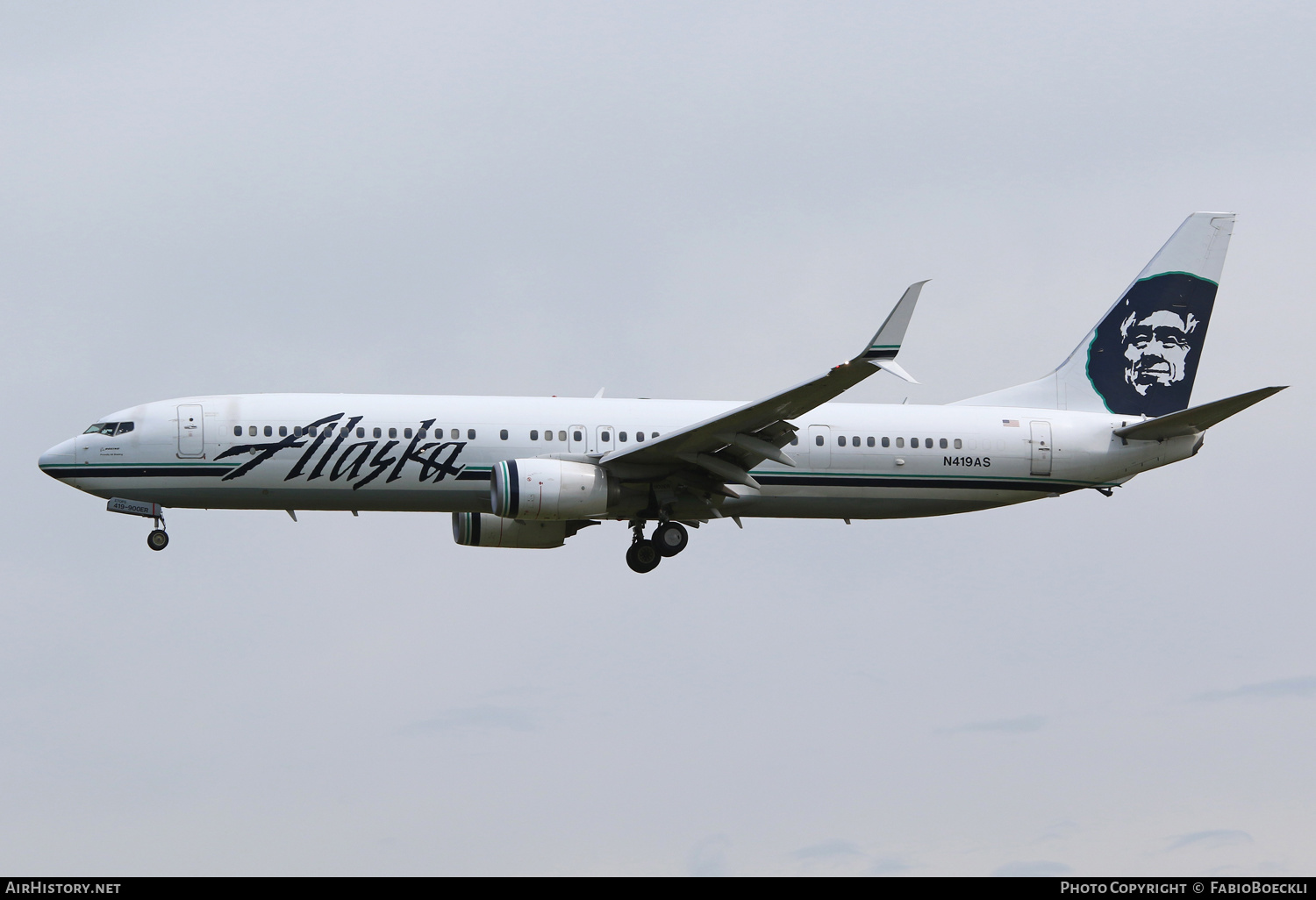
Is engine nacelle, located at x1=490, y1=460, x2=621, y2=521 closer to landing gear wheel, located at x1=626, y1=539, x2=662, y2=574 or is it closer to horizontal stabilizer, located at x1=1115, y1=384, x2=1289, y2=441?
landing gear wheel, located at x1=626, y1=539, x2=662, y2=574

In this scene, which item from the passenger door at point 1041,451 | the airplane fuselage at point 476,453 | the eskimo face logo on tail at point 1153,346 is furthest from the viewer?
the eskimo face logo on tail at point 1153,346

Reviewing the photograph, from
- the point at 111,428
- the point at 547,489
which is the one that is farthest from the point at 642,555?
the point at 111,428

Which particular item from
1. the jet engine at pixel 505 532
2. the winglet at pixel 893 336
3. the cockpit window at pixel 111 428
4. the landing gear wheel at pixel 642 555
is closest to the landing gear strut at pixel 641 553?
the landing gear wheel at pixel 642 555

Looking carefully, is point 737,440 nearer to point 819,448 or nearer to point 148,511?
point 819,448

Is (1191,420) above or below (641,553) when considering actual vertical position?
above

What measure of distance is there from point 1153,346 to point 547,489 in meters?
16.5

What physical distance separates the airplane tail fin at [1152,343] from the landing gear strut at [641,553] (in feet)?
28.8

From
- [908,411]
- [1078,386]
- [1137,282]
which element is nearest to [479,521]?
[908,411]

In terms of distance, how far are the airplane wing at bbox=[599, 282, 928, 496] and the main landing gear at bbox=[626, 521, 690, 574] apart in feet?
5.26

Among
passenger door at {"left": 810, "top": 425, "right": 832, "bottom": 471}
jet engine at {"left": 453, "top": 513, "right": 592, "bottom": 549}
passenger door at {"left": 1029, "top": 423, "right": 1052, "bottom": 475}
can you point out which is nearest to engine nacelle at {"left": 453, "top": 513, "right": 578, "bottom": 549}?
jet engine at {"left": 453, "top": 513, "right": 592, "bottom": 549}

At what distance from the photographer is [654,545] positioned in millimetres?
33719

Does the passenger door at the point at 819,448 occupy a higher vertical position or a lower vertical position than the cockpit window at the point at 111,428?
lower

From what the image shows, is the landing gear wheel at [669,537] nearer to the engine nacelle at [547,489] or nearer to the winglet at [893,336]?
the engine nacelle at [547,489]

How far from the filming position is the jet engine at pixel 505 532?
3516 cm
